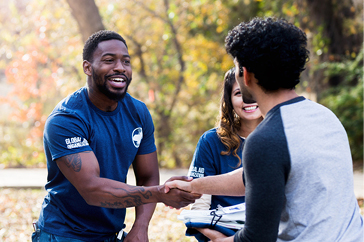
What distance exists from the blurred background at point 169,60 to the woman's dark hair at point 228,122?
6.62m

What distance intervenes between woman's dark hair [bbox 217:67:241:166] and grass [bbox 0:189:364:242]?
3.03 m

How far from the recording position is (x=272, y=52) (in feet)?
5.57

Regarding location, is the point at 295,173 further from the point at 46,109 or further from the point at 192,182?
the point at 46,109

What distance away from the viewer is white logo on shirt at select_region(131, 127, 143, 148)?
115 inches

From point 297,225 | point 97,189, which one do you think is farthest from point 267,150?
point 97,189

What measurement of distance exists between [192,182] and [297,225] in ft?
3.12

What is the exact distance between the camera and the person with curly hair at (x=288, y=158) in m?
1.59

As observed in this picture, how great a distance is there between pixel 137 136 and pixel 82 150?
22.0 inches

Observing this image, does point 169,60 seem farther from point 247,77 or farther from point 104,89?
point 247,77

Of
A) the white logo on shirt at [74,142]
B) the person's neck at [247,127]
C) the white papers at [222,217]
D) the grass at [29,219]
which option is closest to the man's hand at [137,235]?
the white papers at [222,217]

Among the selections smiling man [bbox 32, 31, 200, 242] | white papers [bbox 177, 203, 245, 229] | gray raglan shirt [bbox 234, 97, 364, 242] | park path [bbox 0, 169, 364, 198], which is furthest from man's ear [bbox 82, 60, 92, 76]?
park path [bbox 0, 169, 364, 198]

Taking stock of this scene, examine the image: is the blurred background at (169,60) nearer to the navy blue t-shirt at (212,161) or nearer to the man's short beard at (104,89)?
the navy blue t-shirt at (212,161)

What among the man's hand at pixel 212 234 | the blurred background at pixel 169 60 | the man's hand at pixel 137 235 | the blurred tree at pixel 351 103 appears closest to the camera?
the man's hand at pixel 212 234

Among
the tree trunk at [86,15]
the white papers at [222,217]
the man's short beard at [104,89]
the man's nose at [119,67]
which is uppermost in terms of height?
the tree trunk at [86,15]
